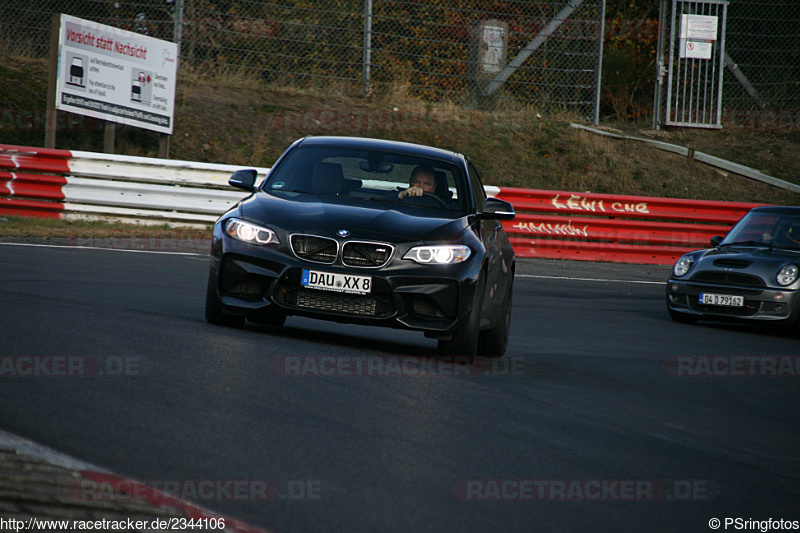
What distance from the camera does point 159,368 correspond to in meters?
6.55

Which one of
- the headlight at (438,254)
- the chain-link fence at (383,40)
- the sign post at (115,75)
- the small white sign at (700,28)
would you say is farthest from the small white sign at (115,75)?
the headlight at (438,254)

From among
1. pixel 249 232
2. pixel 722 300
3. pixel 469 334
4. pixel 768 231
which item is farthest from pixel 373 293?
pixel 768 231

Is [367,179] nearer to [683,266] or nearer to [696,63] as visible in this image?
[683,266]

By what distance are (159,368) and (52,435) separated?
1700 mm

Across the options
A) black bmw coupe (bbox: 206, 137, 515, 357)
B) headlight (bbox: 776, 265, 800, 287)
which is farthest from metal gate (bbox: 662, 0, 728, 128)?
black bmw coupe (bbox: 206, 137, 515, 357)

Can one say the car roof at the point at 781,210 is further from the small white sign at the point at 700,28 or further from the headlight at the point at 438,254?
the small white sign at the point at 700,28

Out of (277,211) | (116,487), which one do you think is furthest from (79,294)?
(116,487)

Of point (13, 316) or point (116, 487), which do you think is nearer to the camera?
point (116, 487)

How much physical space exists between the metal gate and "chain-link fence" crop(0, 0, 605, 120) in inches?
84.3

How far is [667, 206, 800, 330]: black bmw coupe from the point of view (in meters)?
12.1

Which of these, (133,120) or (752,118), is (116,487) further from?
(752,118)

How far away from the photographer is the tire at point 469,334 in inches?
303

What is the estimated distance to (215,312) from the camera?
8086mm

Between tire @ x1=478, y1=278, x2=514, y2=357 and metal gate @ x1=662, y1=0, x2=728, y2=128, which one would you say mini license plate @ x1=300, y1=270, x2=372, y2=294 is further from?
metal gate @ x1=662, y1=0, x2=728, y2=128
